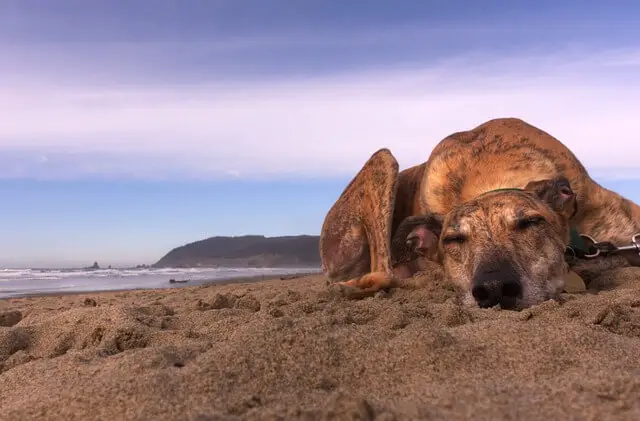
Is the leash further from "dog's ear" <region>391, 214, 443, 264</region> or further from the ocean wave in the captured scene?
the ocean wave

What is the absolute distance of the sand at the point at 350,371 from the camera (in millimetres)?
1530

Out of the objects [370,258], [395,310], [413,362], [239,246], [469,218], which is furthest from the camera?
[239,246]

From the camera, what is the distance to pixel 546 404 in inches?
59.7

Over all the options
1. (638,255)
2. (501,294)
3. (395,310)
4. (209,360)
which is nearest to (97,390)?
(209,360)

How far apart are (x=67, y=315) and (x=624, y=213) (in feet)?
13.2

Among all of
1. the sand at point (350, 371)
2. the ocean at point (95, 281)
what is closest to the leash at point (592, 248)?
the sand at point (350, 371)

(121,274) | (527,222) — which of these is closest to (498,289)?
(527,222)

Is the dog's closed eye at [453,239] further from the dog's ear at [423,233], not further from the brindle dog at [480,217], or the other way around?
the dog's ear at [423,233]

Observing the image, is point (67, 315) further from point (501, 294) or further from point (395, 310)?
point (501, 294)

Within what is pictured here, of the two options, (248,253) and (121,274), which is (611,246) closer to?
(121,274)

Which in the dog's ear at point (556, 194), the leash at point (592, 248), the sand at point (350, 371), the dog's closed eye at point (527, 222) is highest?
the dog's ear at point (556, 194)

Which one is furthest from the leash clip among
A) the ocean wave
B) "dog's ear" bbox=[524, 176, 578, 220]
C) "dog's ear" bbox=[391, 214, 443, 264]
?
the ocean wave

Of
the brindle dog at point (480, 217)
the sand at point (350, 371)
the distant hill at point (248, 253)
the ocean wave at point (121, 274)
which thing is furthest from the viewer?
the distant hill at point (248, 253)

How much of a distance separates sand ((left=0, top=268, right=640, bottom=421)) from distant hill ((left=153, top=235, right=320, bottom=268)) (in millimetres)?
17665
